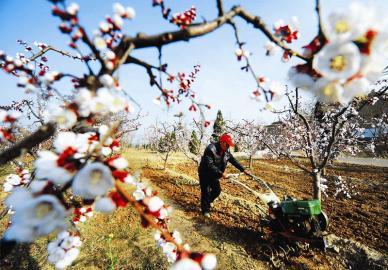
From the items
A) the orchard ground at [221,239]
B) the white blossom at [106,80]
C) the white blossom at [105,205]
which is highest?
the white blossom at [106,80]

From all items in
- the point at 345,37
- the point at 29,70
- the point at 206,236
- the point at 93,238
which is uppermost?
the point at 345,37

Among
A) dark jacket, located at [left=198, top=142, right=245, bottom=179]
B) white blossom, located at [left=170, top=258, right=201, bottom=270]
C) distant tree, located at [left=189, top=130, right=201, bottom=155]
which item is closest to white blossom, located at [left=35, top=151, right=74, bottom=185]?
white blossom, located at [left=170, top=258, right=201, bottom=270]

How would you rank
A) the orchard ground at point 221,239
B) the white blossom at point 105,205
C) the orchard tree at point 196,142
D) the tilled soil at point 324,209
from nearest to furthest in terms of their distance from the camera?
the white blossom at point 105,205
the orchard ground at point 221,239
the tilled soil at point 324,209
the orchard tree at point 196,142

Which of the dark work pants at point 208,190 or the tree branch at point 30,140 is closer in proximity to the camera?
the tree branch at point 30,140

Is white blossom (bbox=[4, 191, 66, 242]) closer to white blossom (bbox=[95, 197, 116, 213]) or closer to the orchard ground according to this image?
white blossom (bbox=[95, 197, 116, 213])

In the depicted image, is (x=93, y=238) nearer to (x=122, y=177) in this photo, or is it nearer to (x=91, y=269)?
(x=91, y=269)

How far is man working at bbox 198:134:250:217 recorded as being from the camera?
18.6 feet

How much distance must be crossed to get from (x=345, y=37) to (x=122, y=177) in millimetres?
965

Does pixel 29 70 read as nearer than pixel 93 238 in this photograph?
Yes

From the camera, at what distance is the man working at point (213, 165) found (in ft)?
18.6

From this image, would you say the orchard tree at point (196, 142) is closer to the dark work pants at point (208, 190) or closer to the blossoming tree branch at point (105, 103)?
the dark work pants at point (208, 190)

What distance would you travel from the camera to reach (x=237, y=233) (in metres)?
5.32

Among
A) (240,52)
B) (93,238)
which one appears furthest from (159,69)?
(93,238)

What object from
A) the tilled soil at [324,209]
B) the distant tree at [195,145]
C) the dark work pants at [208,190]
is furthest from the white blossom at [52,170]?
the distant tree at [195,145]
